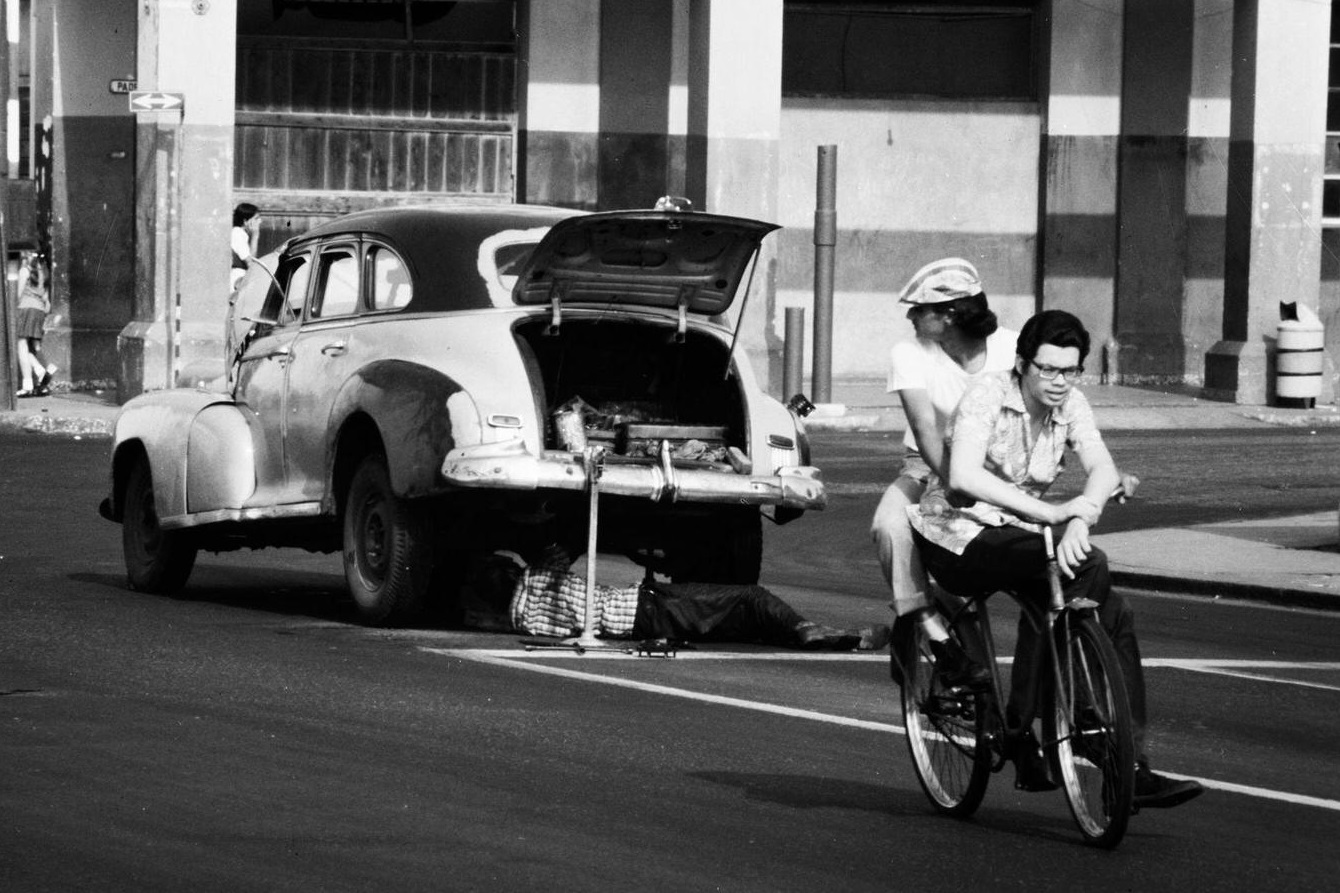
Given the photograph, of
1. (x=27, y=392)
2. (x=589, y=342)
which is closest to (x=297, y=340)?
(x=589, y=342)

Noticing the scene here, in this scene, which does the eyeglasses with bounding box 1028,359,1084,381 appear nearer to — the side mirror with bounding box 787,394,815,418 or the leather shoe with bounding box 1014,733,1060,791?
the leather shoe with bounding box 1014,733,1060,791

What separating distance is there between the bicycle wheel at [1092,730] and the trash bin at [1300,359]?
2216 cm

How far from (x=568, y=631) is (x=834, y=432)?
1469 cm

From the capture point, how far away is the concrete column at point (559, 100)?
30.4m

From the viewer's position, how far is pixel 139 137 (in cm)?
2686

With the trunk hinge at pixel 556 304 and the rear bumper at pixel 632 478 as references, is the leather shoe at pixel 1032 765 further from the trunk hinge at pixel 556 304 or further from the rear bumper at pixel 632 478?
the trunk hinge at pixel 556 304

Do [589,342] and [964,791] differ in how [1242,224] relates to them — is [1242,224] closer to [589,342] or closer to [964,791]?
[589,342]

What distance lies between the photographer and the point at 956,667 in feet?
25.9

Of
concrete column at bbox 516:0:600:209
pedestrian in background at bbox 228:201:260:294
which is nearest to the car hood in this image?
pedestrian in background at bbox 228:201:260:294

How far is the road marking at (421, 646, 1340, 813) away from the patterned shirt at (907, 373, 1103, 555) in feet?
3.37

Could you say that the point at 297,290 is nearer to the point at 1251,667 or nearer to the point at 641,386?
the point at 641,386

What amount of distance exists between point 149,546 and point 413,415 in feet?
8.52

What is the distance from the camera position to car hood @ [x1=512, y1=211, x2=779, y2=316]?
1167 centimetres

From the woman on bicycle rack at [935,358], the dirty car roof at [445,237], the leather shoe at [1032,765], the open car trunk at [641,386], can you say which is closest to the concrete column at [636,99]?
the dirty car roof at [445,237]
